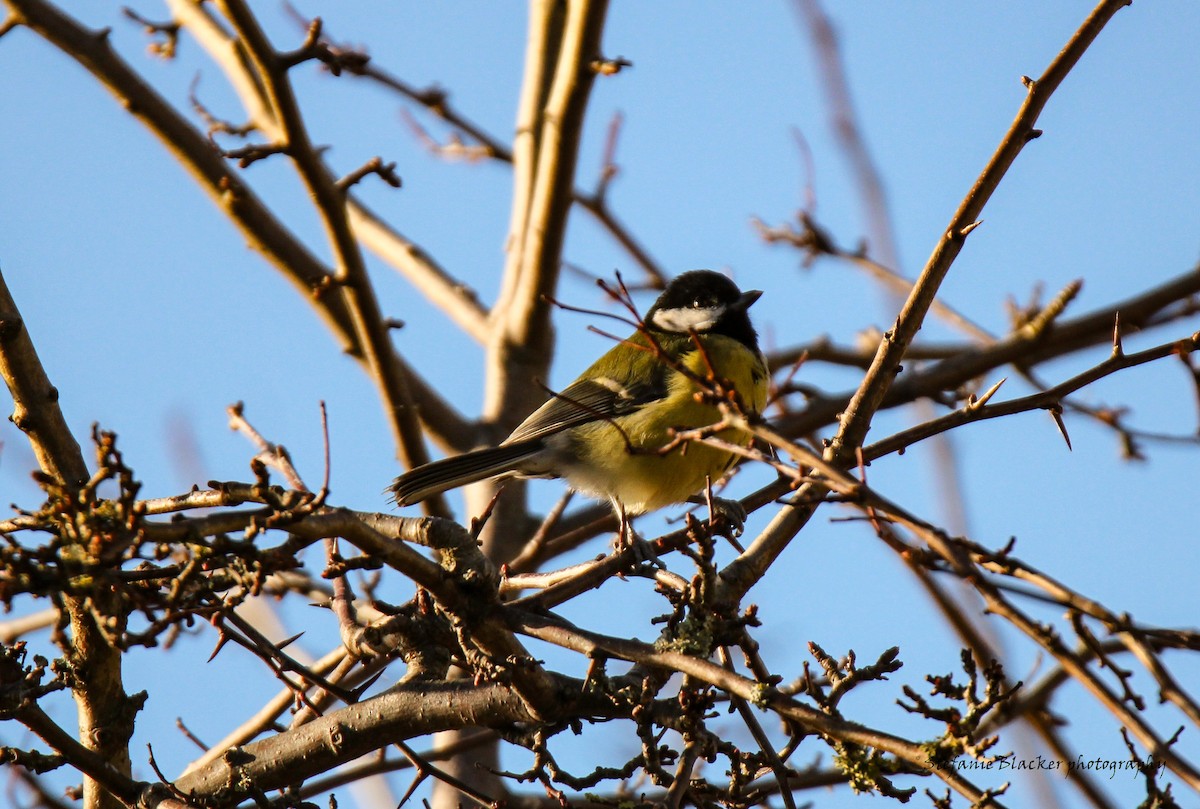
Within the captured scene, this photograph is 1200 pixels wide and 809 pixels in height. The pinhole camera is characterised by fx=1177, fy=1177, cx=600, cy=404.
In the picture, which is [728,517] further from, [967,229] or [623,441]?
[623,441]

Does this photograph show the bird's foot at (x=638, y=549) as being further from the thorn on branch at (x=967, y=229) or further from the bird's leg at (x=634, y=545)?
the thorn on branch at (x=967, y=229)

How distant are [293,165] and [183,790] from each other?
2.62m

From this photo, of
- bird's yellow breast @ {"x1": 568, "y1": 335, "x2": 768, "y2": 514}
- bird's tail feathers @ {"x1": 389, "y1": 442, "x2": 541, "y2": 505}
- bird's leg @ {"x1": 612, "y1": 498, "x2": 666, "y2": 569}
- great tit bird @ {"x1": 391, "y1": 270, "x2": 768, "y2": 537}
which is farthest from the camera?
bird's yellow breast @ {"x1": 568, "y1": 335, "x2": 768, "y2": 514}

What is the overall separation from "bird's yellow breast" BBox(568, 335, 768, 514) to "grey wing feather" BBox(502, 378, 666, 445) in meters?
0.06

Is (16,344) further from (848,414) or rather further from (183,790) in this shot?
(848,414)

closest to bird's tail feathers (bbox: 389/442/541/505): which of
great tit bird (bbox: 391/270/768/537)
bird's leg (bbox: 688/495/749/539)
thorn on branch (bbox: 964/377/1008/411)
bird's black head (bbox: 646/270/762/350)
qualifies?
great tit bird (bbox: 391/270/768/537)

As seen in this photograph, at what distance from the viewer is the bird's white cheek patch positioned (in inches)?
243

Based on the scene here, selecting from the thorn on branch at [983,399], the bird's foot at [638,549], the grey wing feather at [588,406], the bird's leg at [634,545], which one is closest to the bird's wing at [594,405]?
the grey wing feather at [588,406]

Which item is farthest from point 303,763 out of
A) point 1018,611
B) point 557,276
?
point 557,276

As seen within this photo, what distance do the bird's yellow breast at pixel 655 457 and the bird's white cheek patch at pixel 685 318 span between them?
0.72 metres

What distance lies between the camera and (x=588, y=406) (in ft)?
16.8

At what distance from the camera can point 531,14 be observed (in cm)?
612

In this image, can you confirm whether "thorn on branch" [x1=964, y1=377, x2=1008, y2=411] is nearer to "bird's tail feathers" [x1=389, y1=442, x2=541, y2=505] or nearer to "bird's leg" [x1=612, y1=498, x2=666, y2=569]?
"bird's leg" [x1=612, y1=498, x2=666, y2=569]

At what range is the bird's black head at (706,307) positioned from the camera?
20.0ft
